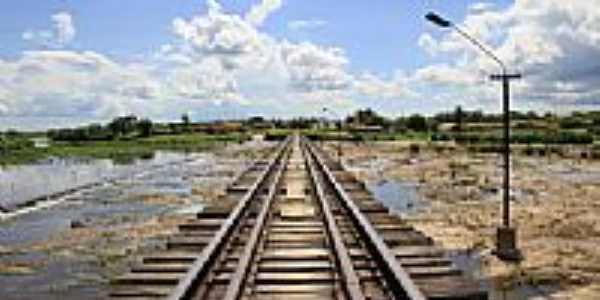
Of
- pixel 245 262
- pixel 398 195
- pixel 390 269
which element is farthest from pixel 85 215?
pixel 390 269

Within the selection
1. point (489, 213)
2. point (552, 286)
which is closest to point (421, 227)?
point (489, 213)

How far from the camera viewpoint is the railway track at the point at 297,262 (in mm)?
10906

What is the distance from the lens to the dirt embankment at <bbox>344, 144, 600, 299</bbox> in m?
16.7

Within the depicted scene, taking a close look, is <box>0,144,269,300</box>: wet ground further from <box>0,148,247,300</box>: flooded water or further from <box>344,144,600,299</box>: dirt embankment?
<box>344,144,600,299</box>: dirt embankment

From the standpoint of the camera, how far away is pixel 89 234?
989 inches

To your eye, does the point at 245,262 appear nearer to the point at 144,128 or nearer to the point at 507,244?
the point at 507,244

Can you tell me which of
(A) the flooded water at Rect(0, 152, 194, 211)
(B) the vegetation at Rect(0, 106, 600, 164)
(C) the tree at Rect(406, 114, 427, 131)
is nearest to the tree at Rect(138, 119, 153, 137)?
(B) the vegetation at Rect(0, 106, 600, 164)

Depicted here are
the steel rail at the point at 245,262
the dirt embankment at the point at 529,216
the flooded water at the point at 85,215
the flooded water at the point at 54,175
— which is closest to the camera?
the steel rail at the point at 245,262

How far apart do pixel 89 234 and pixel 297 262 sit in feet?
41.5

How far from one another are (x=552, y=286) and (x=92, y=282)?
322 inches

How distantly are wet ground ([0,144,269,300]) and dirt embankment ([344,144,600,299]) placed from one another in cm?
749

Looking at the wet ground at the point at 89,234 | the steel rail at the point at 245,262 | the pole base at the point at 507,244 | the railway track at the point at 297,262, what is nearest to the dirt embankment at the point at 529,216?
the pole base at the point at 507,244

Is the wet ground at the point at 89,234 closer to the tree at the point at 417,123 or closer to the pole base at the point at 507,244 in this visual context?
the pole base at the point at 507,244

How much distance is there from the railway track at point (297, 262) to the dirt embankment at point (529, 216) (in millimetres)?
2452
